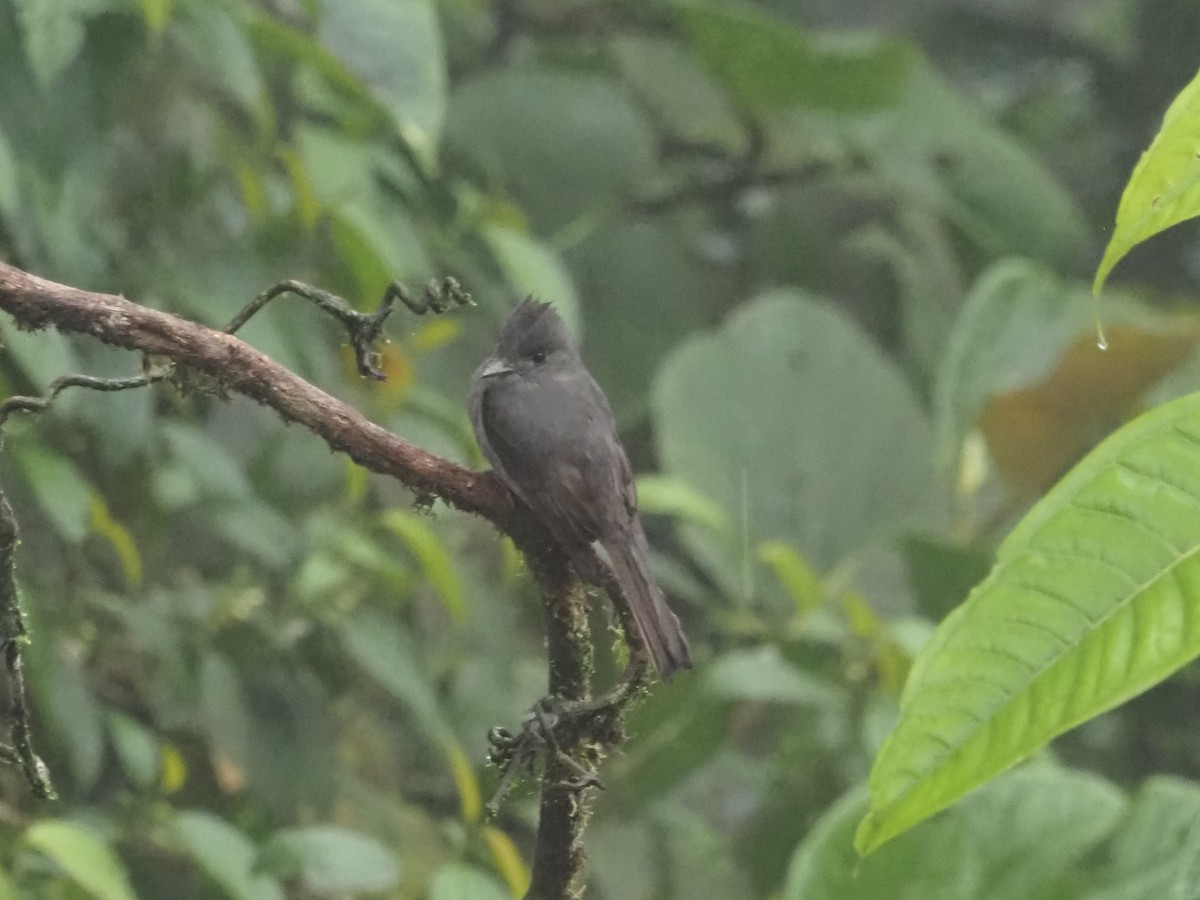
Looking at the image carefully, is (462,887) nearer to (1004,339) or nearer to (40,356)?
(40,356)

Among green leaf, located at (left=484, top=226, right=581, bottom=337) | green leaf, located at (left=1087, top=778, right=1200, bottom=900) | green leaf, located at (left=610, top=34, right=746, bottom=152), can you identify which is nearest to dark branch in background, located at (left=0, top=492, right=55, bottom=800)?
green leaf, located at (left=1087, top=778, right=1200, bottom=900)

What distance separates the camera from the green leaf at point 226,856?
3.49 feet

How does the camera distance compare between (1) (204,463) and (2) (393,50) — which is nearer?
(2) (393,50)

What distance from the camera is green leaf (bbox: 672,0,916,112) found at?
2.21 m

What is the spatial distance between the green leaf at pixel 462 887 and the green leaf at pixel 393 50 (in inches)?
22.4

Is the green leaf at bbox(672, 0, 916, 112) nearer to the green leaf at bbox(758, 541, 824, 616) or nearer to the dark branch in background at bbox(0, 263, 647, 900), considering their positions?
the green leaf at bbox(758, 541, 824, 616)

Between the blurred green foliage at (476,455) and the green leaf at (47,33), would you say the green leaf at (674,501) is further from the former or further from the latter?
the green leaf at (47,33)

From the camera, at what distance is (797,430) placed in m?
2.14

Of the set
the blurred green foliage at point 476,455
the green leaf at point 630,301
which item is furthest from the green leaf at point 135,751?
the green leaf at point 630,301

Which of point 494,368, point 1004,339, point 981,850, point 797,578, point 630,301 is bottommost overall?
point 981,850

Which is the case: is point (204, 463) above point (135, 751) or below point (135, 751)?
above

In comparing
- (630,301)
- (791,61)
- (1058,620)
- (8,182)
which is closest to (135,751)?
(8,182)

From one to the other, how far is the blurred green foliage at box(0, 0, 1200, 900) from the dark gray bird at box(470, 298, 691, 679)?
0.05m

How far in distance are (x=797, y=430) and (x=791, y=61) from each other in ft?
1.78
